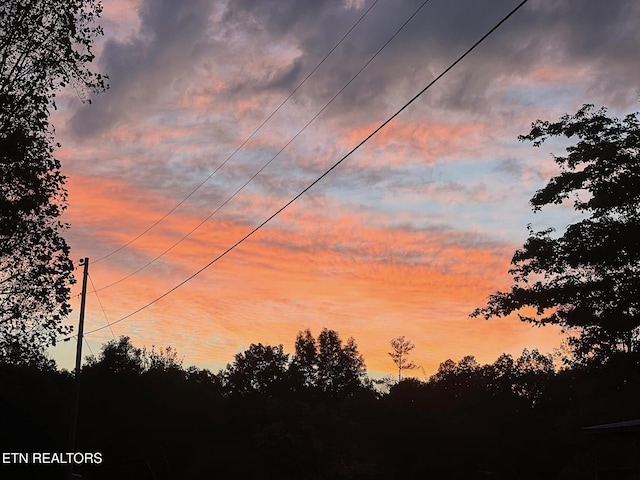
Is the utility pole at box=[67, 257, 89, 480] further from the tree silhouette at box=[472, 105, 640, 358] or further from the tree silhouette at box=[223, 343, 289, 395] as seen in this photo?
the tree silhouette at box=[223, 343, 289, 395]

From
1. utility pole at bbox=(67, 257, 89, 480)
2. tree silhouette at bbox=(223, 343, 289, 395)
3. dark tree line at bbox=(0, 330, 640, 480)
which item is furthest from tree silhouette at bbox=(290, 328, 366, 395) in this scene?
utility pole at bbox=(67, 257, 89, 480)

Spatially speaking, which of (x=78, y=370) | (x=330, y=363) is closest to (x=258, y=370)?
(x=330, y=363)

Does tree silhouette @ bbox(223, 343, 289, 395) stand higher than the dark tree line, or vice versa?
tree silhouette @ bbox(223, 343, 289, 395)

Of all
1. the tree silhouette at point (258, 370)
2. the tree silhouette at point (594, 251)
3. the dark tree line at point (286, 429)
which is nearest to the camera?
the tree silhouette at point (594, 251)

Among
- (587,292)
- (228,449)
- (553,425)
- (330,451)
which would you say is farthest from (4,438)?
(553,425)

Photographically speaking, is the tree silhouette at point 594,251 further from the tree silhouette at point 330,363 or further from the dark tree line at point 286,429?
the tree silhouette at point 330,363

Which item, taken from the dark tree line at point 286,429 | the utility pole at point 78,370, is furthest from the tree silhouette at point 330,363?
the utility pole at point 78,370

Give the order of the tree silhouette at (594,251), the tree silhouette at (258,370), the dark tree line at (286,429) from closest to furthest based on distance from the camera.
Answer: the tree silhouette at (594,251)
the dark tree line at (286,429)
the tree silhouette at (258,370)

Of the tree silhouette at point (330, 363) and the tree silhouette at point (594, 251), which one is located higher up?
the tree silhouette at point (330, 363)

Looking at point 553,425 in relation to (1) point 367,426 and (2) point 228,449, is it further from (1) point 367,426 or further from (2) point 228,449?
(2) point 228,449

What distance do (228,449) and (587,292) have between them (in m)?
43.2

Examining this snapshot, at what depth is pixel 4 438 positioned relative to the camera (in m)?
44.8

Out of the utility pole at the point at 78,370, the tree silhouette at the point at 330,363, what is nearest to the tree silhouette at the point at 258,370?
the tree silhouette at the point at 330,363

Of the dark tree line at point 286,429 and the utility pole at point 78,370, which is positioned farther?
the dark tree line at point 286,429
